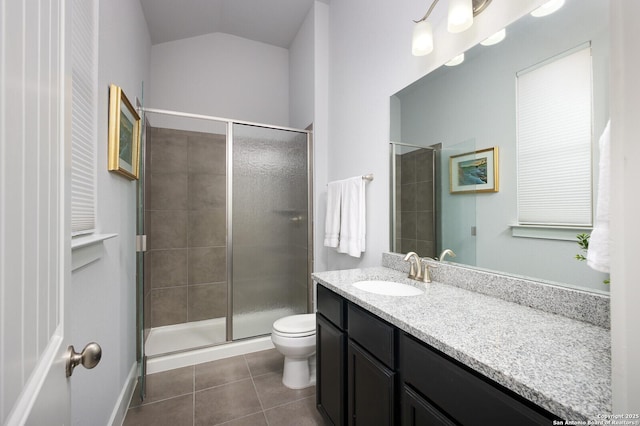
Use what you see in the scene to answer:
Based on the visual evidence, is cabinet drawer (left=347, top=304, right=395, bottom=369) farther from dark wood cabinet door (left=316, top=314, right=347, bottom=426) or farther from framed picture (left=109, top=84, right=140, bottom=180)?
framed picture (left=109, top=84, right=140, bottom=180)

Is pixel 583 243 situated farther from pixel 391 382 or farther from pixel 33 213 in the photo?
pixel 33 213

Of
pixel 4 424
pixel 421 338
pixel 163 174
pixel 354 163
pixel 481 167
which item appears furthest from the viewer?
pixel 163 174

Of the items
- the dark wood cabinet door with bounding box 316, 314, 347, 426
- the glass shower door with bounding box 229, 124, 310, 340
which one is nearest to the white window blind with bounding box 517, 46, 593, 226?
Result: the dark wood cabinet door with bounding box 316, 314, 347, 426

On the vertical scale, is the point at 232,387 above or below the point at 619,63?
below

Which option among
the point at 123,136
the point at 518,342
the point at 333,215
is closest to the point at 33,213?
the point at 518,342

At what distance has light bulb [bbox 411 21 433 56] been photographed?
1.37 meters

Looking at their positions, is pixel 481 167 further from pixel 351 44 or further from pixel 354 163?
pixel 351 44

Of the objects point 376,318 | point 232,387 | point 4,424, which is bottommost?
point 232,387

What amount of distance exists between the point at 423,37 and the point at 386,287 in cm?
129

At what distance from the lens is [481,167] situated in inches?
49.5

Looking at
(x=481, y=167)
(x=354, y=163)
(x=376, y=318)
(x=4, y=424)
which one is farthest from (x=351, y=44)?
(x=4, y=424)

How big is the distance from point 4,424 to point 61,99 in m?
0.53

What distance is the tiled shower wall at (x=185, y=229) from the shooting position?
9.10 ft

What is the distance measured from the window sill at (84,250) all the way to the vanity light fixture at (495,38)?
1783 mm
